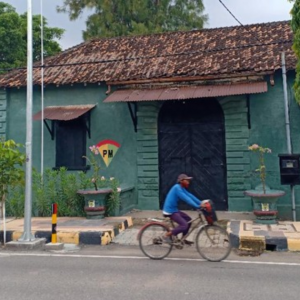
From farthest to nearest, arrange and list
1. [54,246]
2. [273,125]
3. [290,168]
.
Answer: [273,125], [290,168], [54,246]

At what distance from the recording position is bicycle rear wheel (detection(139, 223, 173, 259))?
6.81m

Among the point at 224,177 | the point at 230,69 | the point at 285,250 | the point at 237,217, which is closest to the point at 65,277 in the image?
the point at 285,250

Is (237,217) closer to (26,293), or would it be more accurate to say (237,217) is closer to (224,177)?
(224,177)

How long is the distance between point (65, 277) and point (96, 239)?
256 cm

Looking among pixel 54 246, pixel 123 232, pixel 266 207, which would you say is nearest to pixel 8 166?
pixel 54 246

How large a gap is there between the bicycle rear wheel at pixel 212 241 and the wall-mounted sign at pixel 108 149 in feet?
20.8

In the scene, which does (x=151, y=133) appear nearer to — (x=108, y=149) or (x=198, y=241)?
(x=108, y=149)

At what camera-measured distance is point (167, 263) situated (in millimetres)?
6484

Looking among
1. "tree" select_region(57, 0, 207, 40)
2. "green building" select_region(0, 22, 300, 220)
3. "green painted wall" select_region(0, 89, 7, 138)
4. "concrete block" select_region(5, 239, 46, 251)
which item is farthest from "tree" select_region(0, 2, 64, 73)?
"concrete block" select_region(5, 239, 46, 251)

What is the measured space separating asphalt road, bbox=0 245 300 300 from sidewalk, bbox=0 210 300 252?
427 millimetres

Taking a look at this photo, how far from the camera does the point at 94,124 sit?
12.7m

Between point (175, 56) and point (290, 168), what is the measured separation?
236 inches

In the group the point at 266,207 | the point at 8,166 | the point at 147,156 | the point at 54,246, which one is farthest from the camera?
the point at 147,156

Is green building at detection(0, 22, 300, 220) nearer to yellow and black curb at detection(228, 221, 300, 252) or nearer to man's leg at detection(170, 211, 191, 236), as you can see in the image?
yellow and black curb at detection(228, 221, 300, 252)
